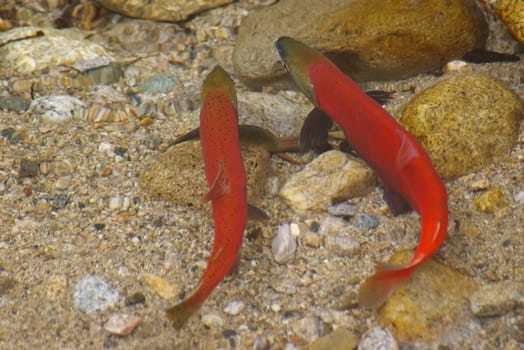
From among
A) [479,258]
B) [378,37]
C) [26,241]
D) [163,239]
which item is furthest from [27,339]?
[378,37]

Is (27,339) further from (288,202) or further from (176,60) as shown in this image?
(176,60)

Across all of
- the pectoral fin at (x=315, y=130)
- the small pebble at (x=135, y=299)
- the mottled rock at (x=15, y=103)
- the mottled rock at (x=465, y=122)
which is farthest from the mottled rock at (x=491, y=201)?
the mottled rock at (x=15, y=103)

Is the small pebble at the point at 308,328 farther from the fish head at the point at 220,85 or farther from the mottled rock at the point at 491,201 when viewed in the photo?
the fish head at the point at 220,85

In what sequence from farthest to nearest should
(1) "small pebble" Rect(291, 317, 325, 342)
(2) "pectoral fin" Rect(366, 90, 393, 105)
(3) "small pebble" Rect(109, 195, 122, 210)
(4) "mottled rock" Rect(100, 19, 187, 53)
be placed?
(4) "mottled rock" Rect(100, 19, 187, 53), (2) "pectoral fin" Rect(366, 90, 393, 105), (3) "small pebble" Rect(109, 195, 122, 210), (1) "small pebble" Rect(291, 317, 325, 342)

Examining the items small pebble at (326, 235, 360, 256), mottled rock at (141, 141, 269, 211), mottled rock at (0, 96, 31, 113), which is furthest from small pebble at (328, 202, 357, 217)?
mottled rock at (0, 96, 31, 113)

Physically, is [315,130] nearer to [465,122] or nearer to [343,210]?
[343,210]

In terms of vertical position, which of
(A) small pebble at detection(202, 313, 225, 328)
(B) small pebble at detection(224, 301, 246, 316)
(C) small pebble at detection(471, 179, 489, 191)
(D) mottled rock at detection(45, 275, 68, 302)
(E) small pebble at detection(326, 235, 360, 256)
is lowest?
(D) mottled rock at detection(45, 275, 68, 302)

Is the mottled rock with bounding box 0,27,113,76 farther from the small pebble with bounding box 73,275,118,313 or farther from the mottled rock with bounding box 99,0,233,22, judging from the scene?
the small pebble with bounding box 73,275,118,313
